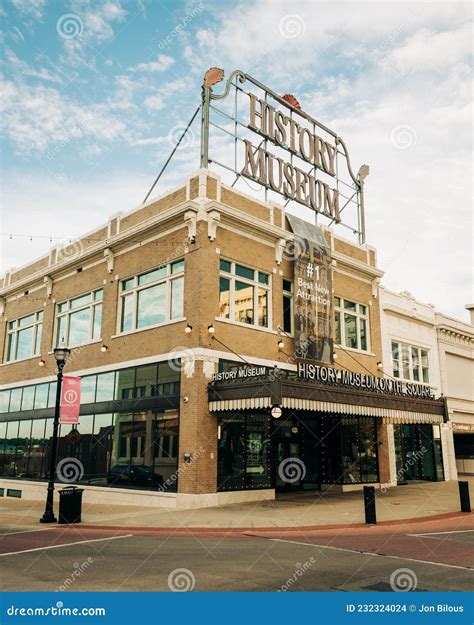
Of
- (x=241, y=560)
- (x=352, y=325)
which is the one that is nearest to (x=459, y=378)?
(x=352, y=325)

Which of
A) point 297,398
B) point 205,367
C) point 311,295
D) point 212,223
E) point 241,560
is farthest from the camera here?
point 311,295

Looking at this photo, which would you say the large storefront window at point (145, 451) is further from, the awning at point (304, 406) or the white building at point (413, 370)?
the white building at point (413, 370)

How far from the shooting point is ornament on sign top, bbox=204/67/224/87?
23312mm

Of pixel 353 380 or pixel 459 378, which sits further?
pixel 459 378

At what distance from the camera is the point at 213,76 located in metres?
23.5

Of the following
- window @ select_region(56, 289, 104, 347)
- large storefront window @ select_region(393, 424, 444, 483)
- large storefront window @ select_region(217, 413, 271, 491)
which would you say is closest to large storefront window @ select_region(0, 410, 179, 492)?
large storefront window @ select_region(217, 413, 271, 491)

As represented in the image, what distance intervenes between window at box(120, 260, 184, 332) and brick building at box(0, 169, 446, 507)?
2.5 inches

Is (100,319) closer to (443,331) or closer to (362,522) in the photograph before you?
(362,522)

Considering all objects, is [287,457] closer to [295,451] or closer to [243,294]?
[295,451]

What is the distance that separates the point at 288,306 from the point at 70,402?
973 centimetres

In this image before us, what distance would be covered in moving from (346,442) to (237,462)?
7.28 metres

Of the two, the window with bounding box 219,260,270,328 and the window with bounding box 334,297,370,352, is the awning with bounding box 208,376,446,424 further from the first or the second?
the window with bounding box 334,297,370,352

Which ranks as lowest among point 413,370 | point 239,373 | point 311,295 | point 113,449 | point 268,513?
point 268,513

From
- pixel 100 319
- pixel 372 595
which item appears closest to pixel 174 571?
pixel 372 595
